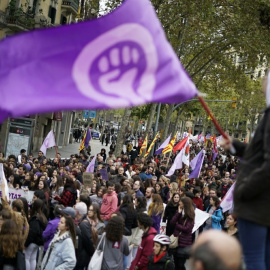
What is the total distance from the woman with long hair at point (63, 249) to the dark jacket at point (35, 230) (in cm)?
92

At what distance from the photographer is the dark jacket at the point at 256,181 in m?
3.22

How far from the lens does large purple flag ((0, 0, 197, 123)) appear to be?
10.5 ft

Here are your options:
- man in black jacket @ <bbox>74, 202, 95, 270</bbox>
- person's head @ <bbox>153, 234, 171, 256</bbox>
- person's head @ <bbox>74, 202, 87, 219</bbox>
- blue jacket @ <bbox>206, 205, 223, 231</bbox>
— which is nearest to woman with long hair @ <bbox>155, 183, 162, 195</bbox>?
blue jacket @ <bbox>206, 205, 223, 231</bbox>

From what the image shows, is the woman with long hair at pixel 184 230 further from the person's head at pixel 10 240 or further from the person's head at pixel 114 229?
the person's head at pixel 10 240

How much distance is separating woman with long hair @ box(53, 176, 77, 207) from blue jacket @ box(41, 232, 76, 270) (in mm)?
3496

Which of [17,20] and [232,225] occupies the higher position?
[17,20]

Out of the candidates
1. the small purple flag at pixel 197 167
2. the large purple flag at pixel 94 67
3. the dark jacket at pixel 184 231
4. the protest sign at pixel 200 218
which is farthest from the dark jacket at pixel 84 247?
the small purple flag at pixel 197 167

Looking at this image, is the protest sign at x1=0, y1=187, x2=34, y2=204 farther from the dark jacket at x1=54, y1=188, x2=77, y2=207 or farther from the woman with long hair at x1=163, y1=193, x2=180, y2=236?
the woman with long hair at x1=163, y1=193, x2=180, y2=236

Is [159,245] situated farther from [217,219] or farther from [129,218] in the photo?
[217,219]

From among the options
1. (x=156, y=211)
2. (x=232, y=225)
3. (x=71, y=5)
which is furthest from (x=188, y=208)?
(x=71, y=5)

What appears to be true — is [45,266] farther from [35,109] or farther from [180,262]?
[35,109]

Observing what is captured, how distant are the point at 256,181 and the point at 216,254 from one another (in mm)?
1095

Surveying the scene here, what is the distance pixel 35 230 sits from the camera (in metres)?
8.14

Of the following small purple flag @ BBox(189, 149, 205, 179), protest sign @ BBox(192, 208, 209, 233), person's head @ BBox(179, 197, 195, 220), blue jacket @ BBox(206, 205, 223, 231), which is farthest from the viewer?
small purple flag @ BBox(189, 149, 205, 179)
